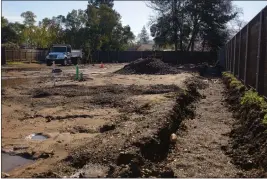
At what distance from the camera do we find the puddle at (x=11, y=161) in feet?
19.9

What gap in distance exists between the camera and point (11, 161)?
6398 millimetres

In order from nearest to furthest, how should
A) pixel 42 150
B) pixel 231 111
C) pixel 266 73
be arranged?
1. pixel 42 150
2. pixel 266 73
3. pixel 231 111

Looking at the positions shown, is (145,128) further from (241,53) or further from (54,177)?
(241,53)

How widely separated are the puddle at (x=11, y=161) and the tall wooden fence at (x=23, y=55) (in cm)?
3526

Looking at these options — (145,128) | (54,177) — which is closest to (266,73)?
(145,128)

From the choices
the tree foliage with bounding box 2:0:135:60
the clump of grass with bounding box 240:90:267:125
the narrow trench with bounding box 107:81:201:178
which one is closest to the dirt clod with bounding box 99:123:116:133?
the narrow trench with bounding box 107:81:201:178

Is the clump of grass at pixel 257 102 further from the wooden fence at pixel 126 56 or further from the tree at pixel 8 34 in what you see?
the tree at pixel 8 34

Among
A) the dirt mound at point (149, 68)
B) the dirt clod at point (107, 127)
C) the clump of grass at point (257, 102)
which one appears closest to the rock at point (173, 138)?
the dirt clod at point (107, 127)

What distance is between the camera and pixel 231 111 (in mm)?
11805

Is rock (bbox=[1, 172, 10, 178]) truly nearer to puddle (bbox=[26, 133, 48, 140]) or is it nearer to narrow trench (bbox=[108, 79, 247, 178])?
narrow trench (bbox=[108, 79, 247, 178])

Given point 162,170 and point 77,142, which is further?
point 77,142

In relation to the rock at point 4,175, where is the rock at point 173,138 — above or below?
above

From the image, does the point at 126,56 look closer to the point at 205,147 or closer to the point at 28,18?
the point at 28,18

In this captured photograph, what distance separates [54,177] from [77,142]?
7.29 ft
